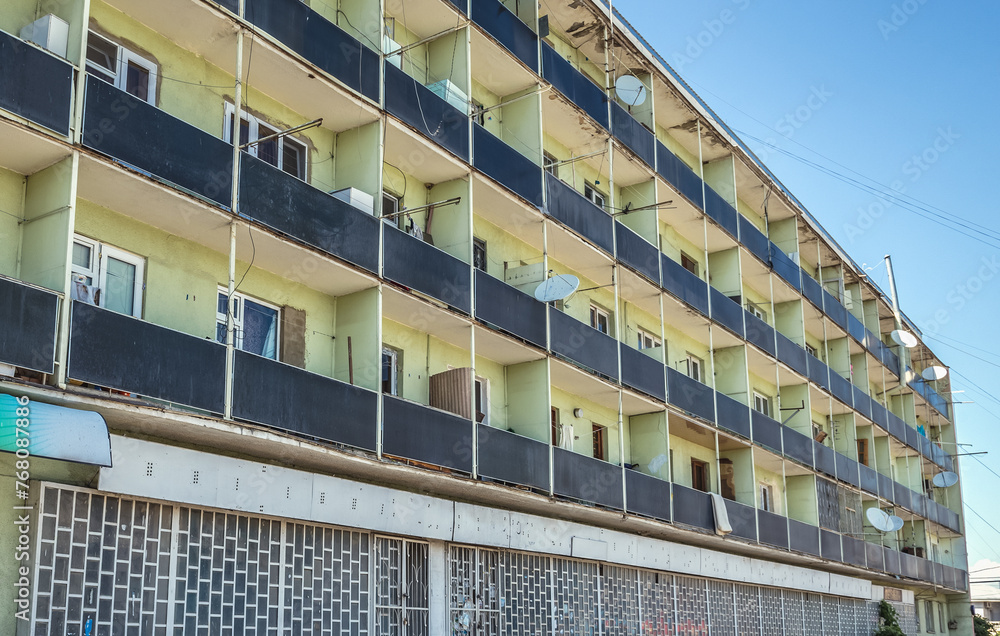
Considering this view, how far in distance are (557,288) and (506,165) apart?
2.79 metres

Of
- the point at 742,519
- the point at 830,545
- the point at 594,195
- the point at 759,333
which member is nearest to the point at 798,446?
the point at 830,545

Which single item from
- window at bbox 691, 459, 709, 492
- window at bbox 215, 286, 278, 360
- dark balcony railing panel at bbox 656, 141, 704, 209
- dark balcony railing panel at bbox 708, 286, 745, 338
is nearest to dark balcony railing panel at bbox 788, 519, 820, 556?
window at bbox 691, 459, 709, 492

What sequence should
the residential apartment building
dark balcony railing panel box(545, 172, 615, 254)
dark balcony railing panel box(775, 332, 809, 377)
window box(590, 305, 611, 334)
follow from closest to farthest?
1. the residential apartment building
2. dark balcony railing panel box(545, 172, 615, 254)
3. window box(590, 305, 611, 334)
4. dark balcony railing panel box(775, 332, 809, 377)

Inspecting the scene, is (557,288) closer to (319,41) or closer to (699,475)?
(319,41)

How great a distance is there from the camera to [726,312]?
29938 mm

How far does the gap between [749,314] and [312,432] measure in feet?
61.5

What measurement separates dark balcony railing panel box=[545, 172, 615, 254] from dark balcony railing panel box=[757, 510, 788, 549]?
30.3 ft

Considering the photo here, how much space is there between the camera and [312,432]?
15.6 meters

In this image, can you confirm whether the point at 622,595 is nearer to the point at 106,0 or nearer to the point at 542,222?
the point at 542,222

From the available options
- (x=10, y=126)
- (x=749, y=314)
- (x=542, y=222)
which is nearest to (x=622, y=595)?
(x=542, y=222)

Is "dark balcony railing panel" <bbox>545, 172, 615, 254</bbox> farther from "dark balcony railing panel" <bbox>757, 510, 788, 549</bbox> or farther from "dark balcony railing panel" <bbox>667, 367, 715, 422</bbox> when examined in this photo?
"dark balcony railing panel" <bbox>757, 510, 788, 549</bbox>

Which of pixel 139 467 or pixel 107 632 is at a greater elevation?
pixel 139 467

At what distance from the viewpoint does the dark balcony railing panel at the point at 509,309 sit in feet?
66.0

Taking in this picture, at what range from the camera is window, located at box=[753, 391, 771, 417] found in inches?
1339
